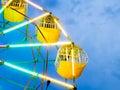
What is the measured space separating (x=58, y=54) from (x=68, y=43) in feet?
2.46

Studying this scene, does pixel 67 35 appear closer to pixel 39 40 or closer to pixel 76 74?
pixel 76 74

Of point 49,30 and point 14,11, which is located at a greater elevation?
point 14,11

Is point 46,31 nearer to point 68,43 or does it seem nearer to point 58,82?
point 68,43

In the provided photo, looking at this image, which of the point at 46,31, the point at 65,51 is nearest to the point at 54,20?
the point at 46,31

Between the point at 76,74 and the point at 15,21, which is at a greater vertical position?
the point at 15,21

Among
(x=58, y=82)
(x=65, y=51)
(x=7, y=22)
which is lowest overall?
(x=58, y=82)

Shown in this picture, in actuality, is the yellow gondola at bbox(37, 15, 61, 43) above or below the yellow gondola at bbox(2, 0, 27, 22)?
below

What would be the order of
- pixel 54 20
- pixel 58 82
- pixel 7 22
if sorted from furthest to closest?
pixel 7 22
pixel 54 20
pixel 58 82

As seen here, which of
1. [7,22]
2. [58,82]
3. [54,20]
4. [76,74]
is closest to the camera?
[58,82]

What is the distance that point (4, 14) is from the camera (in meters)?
17.5

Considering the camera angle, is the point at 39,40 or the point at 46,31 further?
the point at 39,40

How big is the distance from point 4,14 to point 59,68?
4809 millimetres

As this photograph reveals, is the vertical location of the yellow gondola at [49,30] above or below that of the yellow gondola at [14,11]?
below

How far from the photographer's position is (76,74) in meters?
14.1
